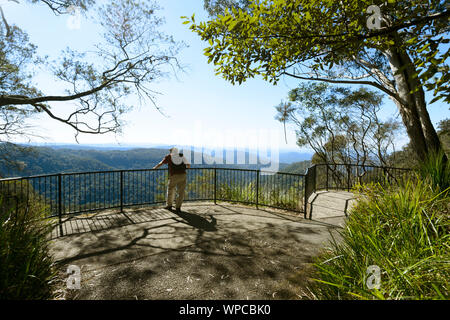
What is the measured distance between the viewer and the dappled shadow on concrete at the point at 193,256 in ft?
9.30

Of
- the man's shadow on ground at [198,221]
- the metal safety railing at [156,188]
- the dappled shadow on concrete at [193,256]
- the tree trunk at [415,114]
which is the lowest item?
the dappled shadow on concrete at [193,256]

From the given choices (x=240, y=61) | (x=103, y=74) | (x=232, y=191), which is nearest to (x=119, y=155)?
(x=103, y=74)

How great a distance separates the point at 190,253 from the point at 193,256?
0.14m

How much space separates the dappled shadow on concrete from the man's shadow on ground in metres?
0.03

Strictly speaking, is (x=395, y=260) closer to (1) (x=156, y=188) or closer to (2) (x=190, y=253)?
(2) (x=190, y=253)

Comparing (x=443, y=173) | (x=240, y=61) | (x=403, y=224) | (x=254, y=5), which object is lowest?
(x=403, y=224)

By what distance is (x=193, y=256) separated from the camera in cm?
378

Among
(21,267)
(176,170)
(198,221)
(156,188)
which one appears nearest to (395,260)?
(21,267)

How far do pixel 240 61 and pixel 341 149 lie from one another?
72.4 ft

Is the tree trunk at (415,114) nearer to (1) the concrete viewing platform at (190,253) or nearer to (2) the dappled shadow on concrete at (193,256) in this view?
(1) the concrete viewing platform at (190,253)

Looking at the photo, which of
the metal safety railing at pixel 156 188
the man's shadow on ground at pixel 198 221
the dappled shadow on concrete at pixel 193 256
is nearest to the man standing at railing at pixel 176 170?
the man's shadow on ground at pixel 198 221

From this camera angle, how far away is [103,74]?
12070 mm

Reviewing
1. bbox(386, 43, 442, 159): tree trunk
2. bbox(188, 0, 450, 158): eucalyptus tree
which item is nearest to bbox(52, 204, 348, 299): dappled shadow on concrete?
bbox(188, 0, 450, 158): eucalyptus tree
